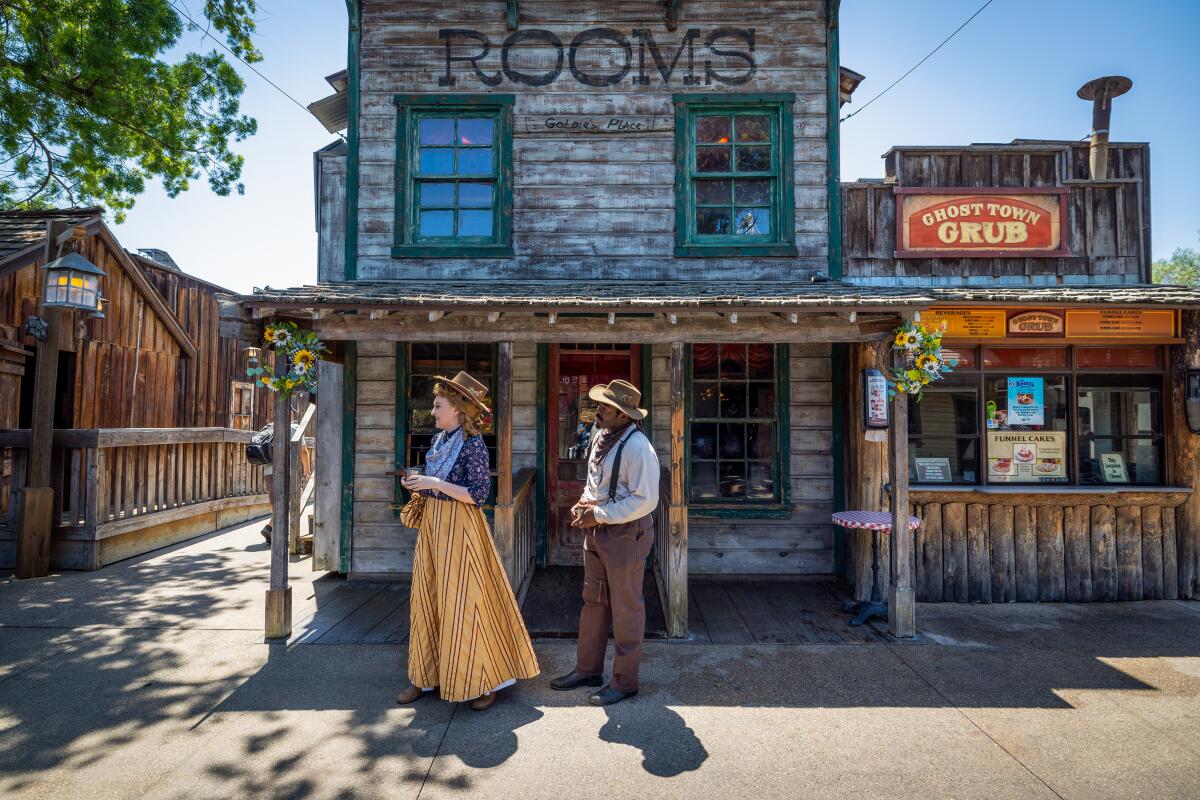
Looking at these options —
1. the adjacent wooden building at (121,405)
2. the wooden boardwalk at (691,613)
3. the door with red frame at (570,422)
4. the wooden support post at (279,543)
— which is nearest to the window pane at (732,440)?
the door with red frame at (570,422)

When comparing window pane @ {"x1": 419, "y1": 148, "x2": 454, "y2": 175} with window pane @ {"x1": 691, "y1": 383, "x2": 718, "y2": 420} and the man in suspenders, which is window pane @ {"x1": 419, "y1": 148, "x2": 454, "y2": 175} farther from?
the man in suspenders

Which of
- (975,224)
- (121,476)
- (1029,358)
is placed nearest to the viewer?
(1029,358)

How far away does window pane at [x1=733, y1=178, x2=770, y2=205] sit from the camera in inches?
278

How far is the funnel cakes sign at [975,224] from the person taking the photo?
6902mm

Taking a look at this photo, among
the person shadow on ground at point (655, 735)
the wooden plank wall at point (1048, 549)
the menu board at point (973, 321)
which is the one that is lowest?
the person shadow on ground at point (655, 735)

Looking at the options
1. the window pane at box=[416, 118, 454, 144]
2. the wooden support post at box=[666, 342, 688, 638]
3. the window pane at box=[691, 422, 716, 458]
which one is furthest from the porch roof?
the window pane at box=[416, 118, 454, 144]

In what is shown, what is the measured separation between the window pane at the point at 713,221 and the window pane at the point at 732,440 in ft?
6.91

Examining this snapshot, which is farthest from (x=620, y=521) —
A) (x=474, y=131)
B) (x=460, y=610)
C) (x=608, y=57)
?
(x=608, y=57)

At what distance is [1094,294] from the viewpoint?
593cm

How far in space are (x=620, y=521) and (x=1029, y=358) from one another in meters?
5.04

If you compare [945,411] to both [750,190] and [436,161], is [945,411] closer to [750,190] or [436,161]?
[750,190]

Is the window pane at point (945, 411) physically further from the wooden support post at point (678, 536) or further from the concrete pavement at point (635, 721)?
the wooden support post at point (678, 536)

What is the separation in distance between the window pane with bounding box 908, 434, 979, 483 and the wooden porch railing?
350 inches

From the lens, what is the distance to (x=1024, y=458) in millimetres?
6500
